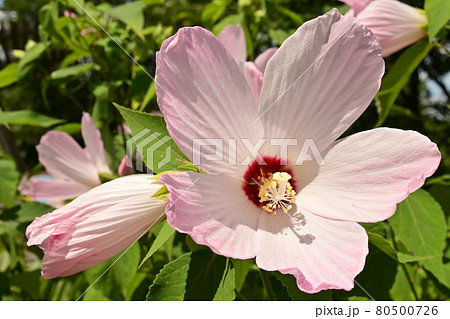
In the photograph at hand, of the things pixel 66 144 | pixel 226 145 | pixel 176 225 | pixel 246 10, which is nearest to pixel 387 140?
pixel 226 145

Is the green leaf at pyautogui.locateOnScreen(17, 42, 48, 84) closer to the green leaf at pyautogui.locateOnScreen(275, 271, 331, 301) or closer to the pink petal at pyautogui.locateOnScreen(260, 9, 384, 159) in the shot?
the pink petal at pyautogui.locateOnScreen(260, 9, 384, 159)

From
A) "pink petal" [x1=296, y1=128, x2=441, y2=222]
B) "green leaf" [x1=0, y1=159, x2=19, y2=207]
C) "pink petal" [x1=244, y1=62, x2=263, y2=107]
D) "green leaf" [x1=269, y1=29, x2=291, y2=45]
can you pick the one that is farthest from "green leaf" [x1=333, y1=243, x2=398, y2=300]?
"green leaf" [x1=0, y1=159, x2=19, y2=207]

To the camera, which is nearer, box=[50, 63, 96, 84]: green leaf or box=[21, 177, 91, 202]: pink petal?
box=[21, 177, 91, 202]: pink petal

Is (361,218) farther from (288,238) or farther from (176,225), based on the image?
(176,225)

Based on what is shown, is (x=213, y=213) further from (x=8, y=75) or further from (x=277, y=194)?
(x=8, y=75)

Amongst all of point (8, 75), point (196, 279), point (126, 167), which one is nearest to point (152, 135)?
point (196, 279)
